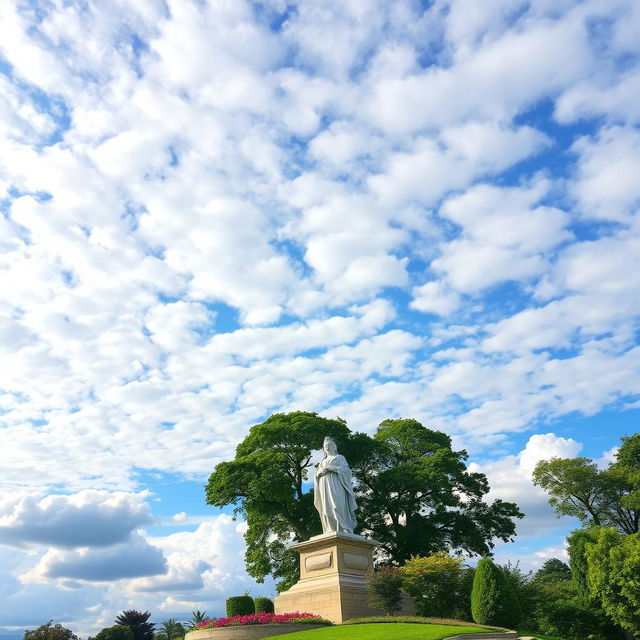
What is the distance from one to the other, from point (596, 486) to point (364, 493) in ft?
50.1

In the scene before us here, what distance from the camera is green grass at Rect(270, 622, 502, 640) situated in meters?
13.2

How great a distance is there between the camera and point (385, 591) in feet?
57.3

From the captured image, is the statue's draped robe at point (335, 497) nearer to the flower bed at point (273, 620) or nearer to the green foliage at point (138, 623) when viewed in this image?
the flower bed at point (273, 620)

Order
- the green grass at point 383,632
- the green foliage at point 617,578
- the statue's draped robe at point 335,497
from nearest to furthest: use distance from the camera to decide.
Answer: the green grass at point 383,632 < the statue's draped robe at point 335,497 < the green foliage at point 617,578

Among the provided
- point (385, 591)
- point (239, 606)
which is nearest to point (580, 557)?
point (385, 591)

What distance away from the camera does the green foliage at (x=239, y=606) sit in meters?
23.5

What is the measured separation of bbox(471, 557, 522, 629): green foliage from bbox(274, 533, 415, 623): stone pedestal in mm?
3120

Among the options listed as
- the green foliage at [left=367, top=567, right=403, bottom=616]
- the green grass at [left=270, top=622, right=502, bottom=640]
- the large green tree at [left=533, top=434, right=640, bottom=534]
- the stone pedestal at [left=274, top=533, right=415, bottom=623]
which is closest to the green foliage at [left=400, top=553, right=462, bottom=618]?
the stone pedestal at [left=274, top=533, right=415, bottom=623]

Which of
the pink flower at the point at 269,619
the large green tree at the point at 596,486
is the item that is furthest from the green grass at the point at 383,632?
the large green tree at the point at 596,486

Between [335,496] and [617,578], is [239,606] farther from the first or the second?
[617,578]

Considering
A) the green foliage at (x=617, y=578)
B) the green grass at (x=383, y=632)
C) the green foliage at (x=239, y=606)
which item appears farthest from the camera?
the green foliage at (x=239, y=606)

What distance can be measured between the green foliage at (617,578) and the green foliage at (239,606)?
13688mm

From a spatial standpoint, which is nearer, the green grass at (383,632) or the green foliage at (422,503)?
the green grass at (383,632)

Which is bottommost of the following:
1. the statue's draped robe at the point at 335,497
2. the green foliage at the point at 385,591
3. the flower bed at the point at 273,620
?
the flower bed at the point at 273,620
